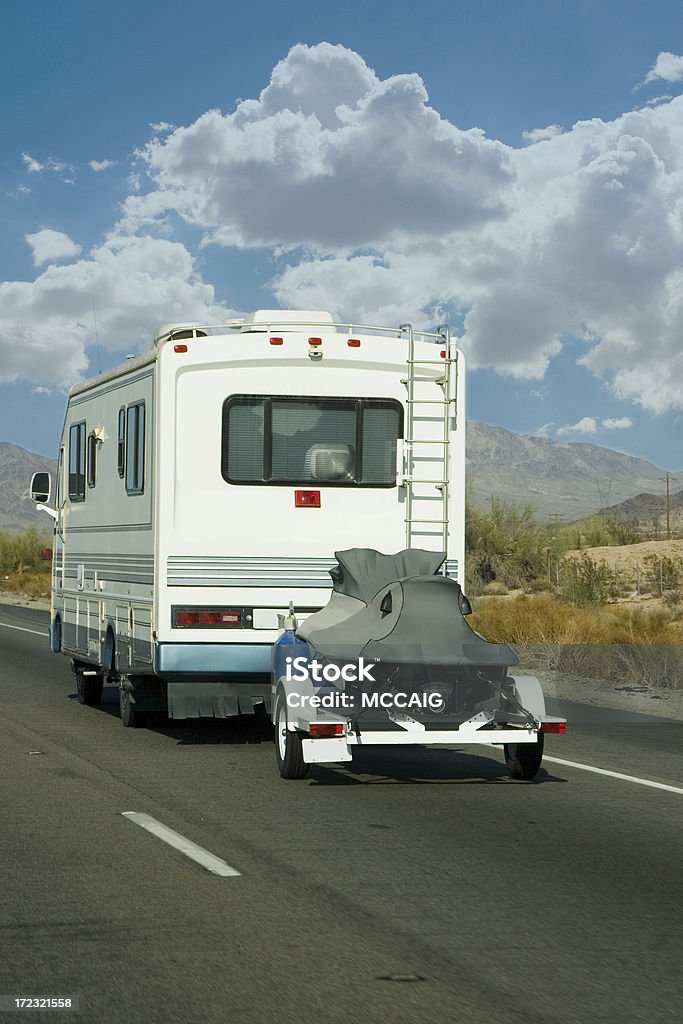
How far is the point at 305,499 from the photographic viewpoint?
13.8m

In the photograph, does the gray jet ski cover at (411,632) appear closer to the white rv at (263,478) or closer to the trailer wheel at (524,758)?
the trailer wheel at (524,758)

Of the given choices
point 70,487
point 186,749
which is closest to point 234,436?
point 186,749

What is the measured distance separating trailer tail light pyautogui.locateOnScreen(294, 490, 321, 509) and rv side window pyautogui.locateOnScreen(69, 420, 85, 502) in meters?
3.98

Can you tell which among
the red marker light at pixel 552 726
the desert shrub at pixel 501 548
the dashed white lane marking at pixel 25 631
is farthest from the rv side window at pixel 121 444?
the desert shrub at pixel 501 548

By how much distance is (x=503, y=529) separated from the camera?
45469 mm

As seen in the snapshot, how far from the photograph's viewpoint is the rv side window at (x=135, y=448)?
14.3 metres

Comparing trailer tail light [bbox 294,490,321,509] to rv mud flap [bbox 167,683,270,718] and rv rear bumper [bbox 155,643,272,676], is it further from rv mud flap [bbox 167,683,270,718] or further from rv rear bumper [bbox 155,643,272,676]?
rv mud flap [bbox 167,683,270,718]

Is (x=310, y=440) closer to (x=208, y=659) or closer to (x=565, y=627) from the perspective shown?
(x=208, y=659)

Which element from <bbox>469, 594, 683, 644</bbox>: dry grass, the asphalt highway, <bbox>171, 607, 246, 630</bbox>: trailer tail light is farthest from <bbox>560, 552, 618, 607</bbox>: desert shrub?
the asphalt highway

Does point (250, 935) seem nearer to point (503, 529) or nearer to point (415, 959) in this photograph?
point (415, 959)

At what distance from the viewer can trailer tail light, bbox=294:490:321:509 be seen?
543 inches

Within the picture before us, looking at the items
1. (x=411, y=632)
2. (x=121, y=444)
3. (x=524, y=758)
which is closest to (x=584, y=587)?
(x=121, y=444)

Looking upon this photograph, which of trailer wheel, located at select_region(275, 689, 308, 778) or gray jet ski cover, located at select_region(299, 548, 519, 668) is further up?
gray jet ski cover, located at select_region(299, 548, 519, 668)

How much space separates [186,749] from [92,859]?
5.02m
